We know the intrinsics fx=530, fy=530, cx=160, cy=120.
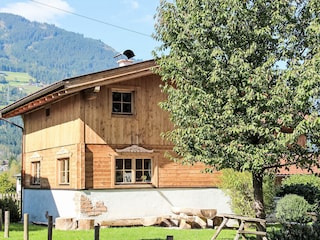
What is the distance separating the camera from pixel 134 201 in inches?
744

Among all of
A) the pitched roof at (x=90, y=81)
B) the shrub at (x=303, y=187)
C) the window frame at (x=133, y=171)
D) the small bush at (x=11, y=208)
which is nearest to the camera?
the pitched roof at (x=90, y=81)

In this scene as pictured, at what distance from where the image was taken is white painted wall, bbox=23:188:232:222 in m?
18.4

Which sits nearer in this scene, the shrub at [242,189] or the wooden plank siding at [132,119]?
the shrub at [242,189]

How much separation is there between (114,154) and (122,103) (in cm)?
193

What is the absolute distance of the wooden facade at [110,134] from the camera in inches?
720

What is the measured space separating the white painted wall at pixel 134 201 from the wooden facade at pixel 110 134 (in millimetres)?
243

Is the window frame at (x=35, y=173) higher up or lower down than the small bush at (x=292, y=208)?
higher up

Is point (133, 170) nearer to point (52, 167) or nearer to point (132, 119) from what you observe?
point (132, 119)

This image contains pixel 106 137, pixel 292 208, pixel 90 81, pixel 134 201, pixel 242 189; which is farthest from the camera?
pixel 292 208

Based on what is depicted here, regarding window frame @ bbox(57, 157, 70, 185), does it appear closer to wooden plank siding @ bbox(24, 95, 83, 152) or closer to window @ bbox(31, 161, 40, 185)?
wooden plank siding @ bbox(24, 95, 83, 152)

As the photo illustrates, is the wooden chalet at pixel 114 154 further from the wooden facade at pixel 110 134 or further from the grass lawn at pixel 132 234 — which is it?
the grass lawn at pixel 132 234

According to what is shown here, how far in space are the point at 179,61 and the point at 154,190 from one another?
26.7 feet

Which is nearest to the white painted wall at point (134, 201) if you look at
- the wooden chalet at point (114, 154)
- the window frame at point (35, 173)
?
the wooden chalet at point (114, 154)

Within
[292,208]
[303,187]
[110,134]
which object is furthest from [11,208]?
[303,187]
